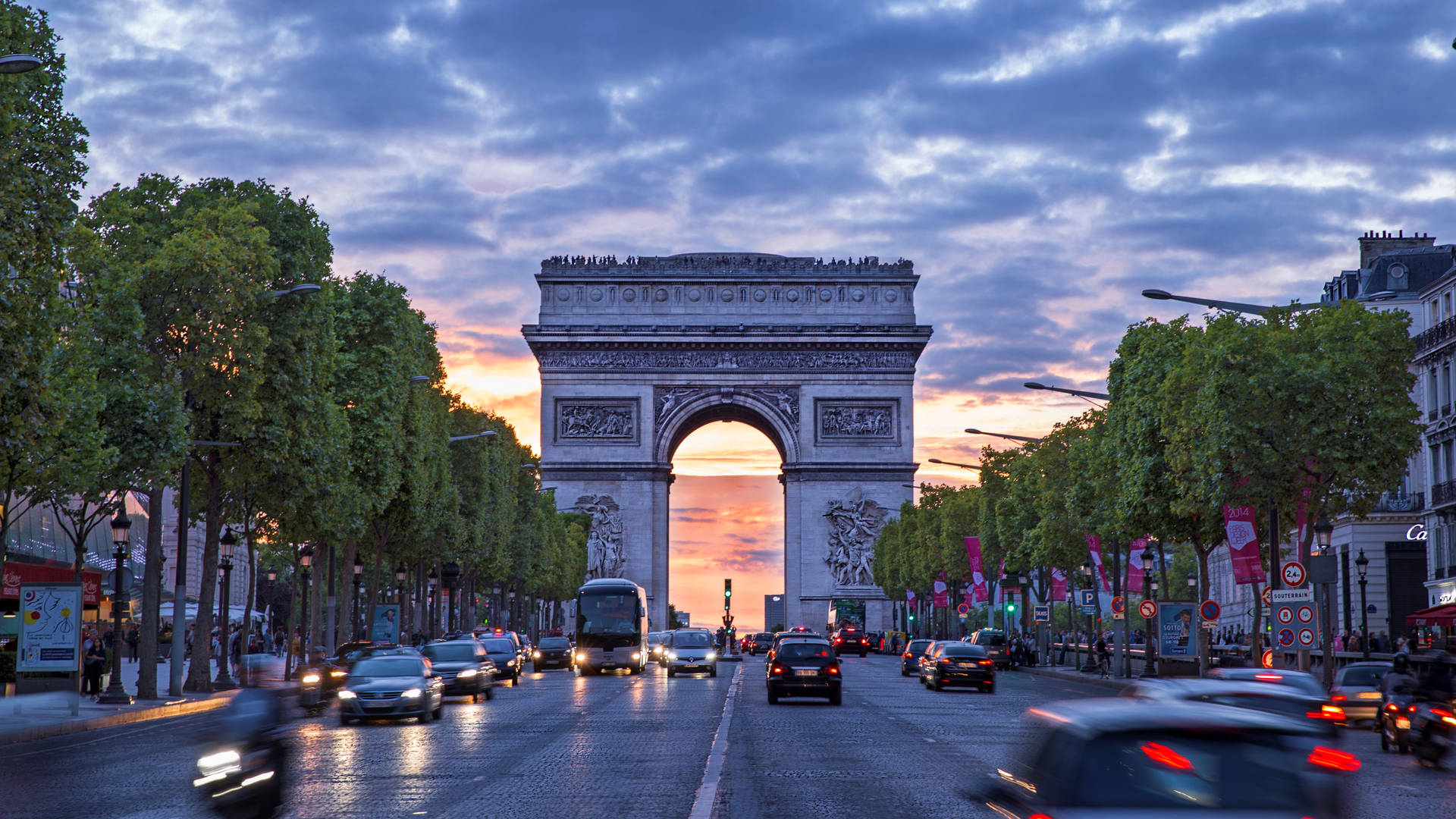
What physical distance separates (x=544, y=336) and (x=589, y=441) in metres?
7.85

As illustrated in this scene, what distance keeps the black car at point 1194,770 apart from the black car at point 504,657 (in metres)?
50.1

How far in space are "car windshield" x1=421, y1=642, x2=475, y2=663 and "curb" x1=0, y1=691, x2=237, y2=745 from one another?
5.65 m

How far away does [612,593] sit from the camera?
70.4 metres

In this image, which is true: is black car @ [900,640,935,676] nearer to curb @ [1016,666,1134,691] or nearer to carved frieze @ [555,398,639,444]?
curb @ [1016,666,1134,691]

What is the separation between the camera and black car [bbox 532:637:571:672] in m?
78.1

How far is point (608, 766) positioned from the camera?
73.6ft

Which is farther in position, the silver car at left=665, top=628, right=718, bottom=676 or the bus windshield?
the bus windshield

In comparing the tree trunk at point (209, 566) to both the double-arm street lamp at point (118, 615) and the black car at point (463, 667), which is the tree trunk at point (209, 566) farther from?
the black car at point (463, 667)

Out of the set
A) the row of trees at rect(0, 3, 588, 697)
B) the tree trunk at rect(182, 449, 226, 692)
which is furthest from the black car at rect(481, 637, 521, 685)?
the tree trunk at rect(182, 449, 226, 692)

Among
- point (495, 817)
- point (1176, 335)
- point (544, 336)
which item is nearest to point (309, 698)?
point (495, 817)

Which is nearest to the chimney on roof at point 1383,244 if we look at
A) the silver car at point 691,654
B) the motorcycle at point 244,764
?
the silver car at point 691,654

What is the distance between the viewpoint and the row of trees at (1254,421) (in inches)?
1647

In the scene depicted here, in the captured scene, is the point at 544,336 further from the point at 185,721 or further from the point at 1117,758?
the point at 1117,758

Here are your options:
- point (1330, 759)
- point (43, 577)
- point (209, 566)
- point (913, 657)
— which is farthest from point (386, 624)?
point (1330, 759)
